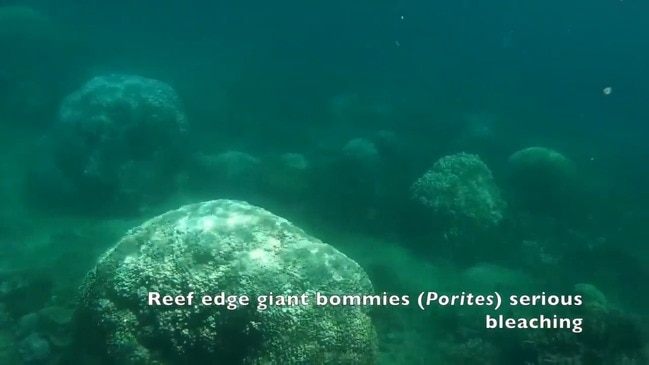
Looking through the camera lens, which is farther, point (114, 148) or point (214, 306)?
point (114, 148)

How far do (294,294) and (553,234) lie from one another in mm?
12956

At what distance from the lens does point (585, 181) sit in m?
23.6

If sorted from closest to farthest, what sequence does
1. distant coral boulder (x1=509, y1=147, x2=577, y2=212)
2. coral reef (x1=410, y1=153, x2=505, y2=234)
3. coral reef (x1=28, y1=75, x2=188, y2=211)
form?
coral reef (x1=410, y1=153, x2=505, y2=234) → coral reef (x1=28, y1=75, x2=188, y2=211) → distant coral boulder (x1=509, y1=147, x2=577, y2=212)

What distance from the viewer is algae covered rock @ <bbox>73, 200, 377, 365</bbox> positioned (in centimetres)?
771

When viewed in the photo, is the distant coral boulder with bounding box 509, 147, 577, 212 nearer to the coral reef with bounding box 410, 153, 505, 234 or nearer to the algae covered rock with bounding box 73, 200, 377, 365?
the coral reef with bounding box 410, 153, 505, 234

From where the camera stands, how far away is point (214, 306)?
25.3ft

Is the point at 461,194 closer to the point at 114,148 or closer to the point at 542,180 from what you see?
the point at 542,180

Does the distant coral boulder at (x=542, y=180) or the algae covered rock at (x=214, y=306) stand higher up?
the distant coral boulder at (x=542, y=180)

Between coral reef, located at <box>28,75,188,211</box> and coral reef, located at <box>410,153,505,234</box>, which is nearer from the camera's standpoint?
coral reef, located at <box>410,153,505,234</box>

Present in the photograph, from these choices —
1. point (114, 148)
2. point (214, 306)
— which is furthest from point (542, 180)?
A: point (214, 306)

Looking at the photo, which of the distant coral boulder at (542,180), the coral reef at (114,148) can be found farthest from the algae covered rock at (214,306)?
the distant coral boulder at (542,180)

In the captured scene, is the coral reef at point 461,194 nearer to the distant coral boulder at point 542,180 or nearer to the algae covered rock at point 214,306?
the distant coral boulder at point 542,180

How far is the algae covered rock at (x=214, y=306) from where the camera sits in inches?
304

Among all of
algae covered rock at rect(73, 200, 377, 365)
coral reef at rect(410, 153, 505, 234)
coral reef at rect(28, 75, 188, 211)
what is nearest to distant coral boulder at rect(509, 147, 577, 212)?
coral reef at rect(410, 153, 505, 234)
